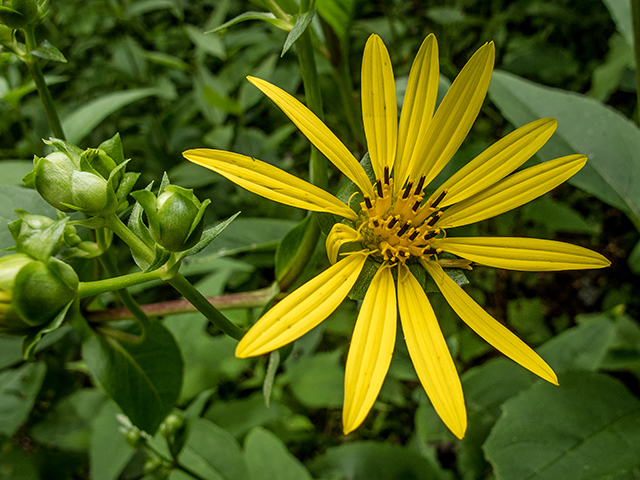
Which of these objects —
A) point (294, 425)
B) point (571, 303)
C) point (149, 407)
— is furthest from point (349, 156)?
point (571, 303)

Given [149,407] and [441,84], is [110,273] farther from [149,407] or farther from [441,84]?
[441,84]

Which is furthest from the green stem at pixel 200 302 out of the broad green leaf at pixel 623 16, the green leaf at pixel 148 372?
the broad green leaf at pixel 623 16

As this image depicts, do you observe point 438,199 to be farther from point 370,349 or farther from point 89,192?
point 89,192

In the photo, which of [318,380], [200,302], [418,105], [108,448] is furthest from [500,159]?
[108,448]

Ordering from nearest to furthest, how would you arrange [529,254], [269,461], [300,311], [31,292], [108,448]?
[31,292], [300,311], [529,254], [269,461], [108,448]

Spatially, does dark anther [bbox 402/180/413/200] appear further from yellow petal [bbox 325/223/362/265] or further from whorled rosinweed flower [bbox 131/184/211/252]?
whorled rosinweed flower [bbox 131/184/211/252]

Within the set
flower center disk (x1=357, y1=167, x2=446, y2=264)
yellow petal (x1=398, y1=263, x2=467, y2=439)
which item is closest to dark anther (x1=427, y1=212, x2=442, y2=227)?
flower center disk (x1=357, y1=167, x2=446, y2=264)
